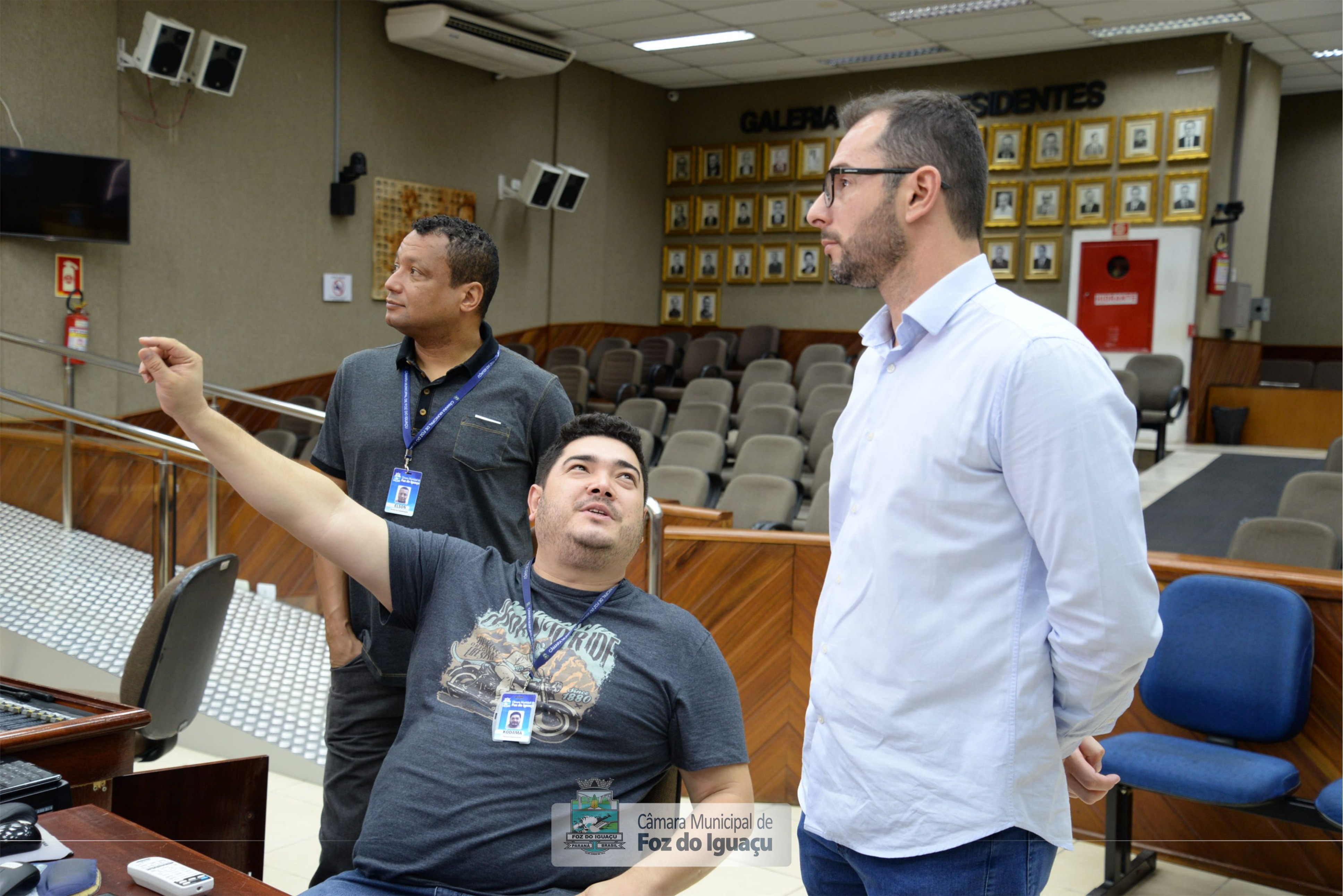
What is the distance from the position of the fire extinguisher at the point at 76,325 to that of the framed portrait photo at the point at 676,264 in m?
6.04

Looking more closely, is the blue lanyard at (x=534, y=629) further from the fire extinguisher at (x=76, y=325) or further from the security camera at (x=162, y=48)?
the security camera at (x=162, y=48)

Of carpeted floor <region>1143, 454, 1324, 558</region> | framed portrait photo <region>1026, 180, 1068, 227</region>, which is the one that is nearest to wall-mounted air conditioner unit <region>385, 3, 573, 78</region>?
framed portrait photo <region>1026, 180, 1068, 227</region>

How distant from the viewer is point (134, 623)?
3.92 m

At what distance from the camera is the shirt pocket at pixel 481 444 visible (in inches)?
78.5

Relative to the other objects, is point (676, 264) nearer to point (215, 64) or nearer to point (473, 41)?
point (473, 41)

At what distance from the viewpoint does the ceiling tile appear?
825cm

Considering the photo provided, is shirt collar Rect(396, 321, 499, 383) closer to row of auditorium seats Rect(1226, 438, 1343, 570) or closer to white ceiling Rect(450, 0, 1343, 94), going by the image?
row of auditorium seats Rect(1226, 438, 1343, 570)

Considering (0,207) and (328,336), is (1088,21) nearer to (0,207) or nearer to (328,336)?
(328,336)

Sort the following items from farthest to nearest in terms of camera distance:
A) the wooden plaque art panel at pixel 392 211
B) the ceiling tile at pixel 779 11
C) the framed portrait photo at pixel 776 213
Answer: the framed portrait photo at pixel 776 213 < the wooden plaque art panel at pixel 392 211 < the ceiling tile at pixel 779 11

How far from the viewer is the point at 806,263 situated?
1093 cm

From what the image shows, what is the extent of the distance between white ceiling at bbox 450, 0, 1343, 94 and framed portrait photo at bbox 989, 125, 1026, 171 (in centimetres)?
62

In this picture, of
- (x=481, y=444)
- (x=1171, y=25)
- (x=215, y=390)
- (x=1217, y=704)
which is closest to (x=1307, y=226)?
(x=1171, y=25)

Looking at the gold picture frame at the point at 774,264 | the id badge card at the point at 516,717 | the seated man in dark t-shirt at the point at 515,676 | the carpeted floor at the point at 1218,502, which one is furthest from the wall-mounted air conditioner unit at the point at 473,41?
the id badge card at the point at 516,717

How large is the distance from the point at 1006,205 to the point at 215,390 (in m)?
7.05
